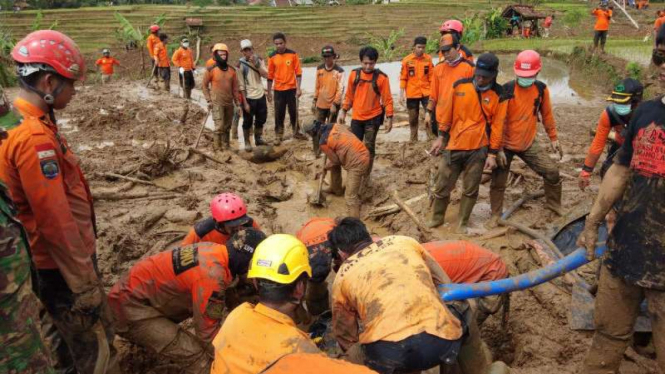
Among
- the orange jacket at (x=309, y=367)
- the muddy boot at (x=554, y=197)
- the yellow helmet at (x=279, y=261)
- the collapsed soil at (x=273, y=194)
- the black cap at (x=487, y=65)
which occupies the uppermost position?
the black cap at (x=487, y=65)

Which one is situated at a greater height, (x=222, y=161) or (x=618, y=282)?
(x=618, y=282)

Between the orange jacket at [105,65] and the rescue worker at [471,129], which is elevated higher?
the rescue worker at [471,129]

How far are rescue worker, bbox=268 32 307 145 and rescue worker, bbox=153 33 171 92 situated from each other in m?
6.59

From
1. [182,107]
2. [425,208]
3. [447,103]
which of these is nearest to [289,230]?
[425,208]

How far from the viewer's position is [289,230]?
6309 millimetres

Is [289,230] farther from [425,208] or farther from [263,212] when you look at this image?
[425,208]

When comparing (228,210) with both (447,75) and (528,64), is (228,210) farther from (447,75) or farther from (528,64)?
(447,75)

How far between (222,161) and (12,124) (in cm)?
561

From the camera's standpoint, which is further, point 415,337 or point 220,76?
point 220,76

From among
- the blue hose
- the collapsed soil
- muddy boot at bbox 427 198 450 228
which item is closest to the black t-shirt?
the blue hose

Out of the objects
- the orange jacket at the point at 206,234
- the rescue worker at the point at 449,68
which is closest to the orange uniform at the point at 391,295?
the orange jacket at the point at 206,234

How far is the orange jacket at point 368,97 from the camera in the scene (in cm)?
729

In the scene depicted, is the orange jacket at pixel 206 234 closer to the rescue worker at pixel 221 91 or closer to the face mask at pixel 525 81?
the face mask at pixel 525 81

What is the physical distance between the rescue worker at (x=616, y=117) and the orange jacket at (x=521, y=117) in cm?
66
